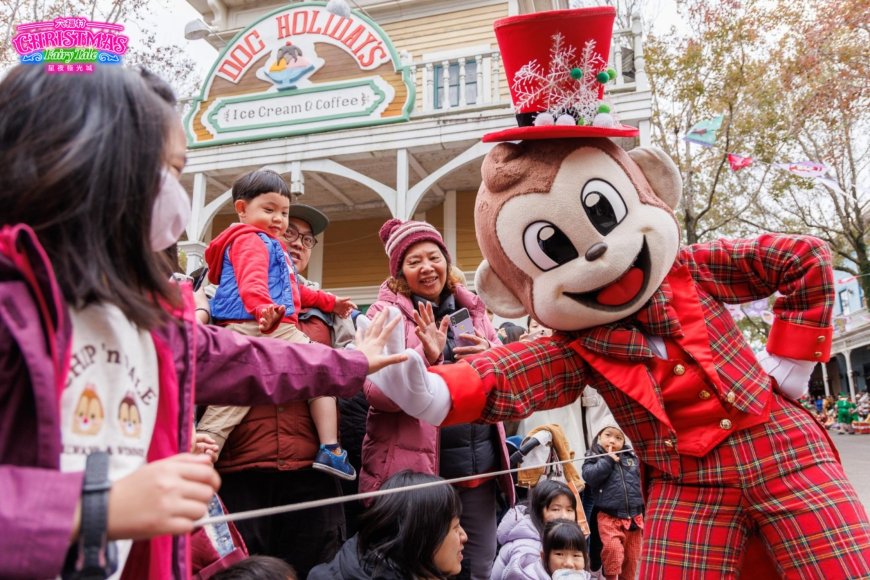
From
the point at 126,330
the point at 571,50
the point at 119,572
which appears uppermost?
the point at 571,50

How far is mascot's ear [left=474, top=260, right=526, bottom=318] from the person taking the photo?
2.27 metres

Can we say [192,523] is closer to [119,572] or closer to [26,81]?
[119,572]

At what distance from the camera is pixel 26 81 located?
42.0 inches

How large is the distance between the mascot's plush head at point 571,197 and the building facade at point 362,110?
5935 millimetres

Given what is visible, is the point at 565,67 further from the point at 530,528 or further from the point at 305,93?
the point at 305,93

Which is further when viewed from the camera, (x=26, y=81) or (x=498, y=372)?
(x=498, y=372)

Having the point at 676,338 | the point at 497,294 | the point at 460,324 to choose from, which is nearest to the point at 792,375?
the point at 676,338

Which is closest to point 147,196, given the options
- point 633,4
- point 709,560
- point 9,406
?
point 9,406

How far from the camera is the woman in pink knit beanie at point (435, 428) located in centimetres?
251

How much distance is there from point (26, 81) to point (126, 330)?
1.43 ft

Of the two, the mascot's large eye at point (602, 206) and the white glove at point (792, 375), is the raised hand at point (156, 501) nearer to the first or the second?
the mascot's large eye at point (602, 206)

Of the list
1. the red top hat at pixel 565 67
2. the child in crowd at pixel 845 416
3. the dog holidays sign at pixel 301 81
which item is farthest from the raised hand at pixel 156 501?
the child in crowd at pixel 845 416

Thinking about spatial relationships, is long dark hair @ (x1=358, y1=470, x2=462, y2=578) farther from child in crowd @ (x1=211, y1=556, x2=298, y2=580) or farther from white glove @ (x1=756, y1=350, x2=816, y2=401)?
white glove @ (x1=756, y1=350, x2=816, y2=401)

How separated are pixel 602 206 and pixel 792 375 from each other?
0.79 meters
